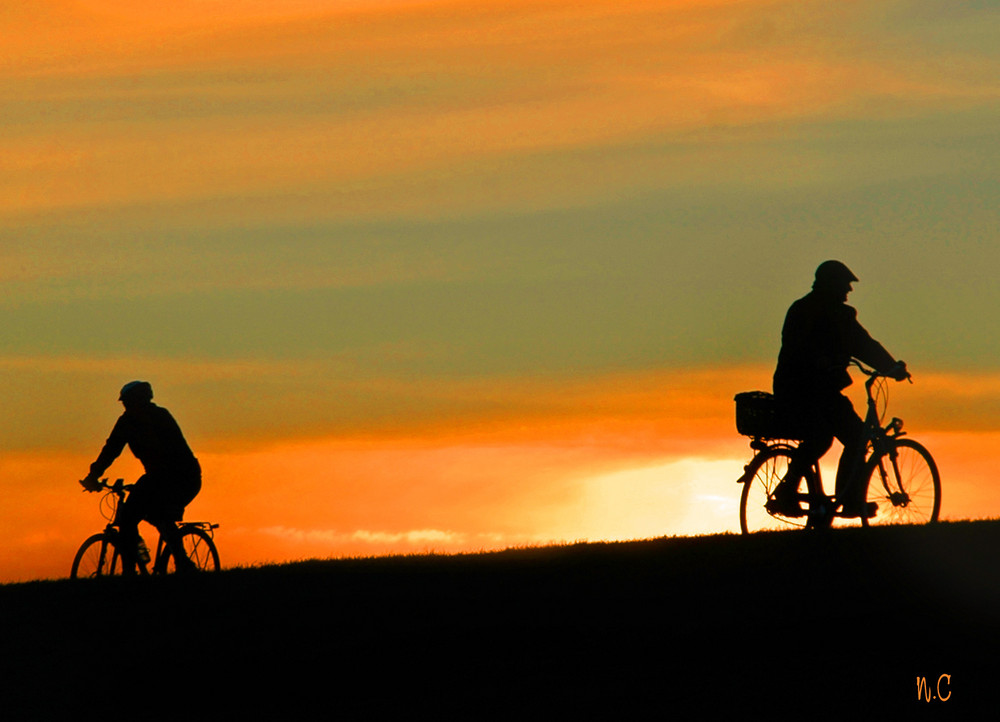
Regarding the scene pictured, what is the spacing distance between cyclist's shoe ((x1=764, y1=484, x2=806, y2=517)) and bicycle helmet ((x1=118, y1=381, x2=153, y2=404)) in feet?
23.3

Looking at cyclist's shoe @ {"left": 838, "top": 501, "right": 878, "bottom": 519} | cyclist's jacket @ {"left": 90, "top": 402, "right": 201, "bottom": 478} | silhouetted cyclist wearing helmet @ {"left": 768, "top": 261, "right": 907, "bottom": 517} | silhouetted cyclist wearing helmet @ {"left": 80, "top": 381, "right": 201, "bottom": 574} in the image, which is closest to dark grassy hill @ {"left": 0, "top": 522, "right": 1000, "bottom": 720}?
cyclist's shoe @ {"left": 838, "top": 501, "right": 878, "bottom": 519}

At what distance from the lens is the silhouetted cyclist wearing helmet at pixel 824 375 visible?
1569 centimetres

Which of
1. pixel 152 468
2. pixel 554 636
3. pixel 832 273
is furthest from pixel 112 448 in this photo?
pixel 832 273

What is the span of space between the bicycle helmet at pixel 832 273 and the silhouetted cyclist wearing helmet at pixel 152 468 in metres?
7.35

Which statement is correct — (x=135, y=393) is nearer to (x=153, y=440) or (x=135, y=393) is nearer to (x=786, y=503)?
(x=153, y=440)

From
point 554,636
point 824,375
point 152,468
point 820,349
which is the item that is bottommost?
point 554,636

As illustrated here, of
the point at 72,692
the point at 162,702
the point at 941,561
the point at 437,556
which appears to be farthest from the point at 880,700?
the point at 437,556

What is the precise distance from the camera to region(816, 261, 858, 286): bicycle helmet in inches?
617

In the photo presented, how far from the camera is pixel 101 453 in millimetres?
17672

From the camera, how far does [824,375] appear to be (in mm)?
15781

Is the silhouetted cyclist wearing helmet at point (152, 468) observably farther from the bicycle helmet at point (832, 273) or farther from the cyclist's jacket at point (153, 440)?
the bicycle helmet at point (832, 273)

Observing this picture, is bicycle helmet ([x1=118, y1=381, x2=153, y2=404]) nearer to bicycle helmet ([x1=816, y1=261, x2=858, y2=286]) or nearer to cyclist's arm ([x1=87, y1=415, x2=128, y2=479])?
cyclist's arm ([x1=87, y1=415, x2=128, y2=479])

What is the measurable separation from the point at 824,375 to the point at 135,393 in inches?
300

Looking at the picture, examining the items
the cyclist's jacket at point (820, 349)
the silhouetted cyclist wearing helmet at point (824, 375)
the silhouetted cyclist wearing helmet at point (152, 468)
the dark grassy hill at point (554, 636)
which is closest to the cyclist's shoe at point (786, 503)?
the silhouetted cyclist wearing helmet at point (824, 375)
